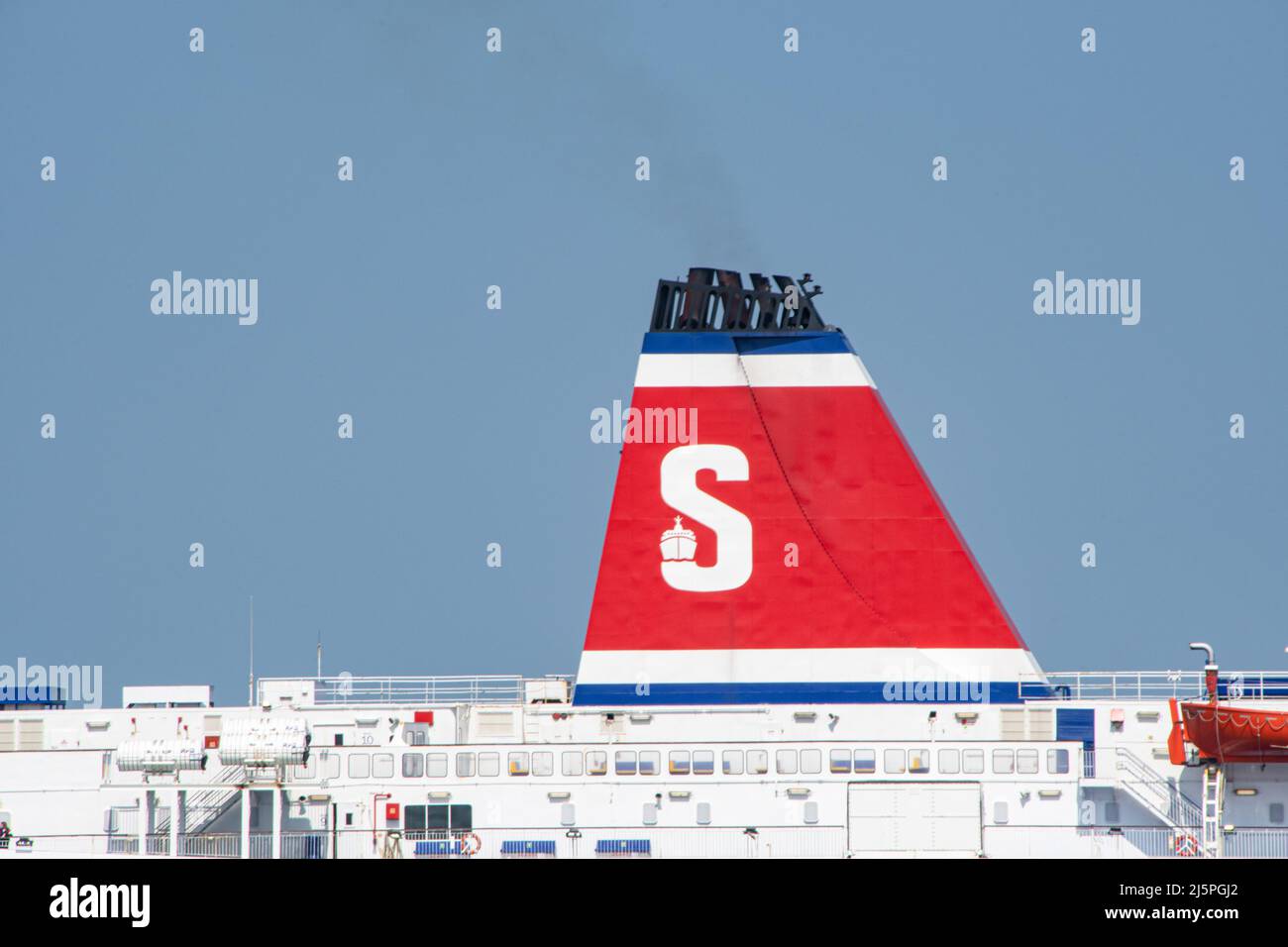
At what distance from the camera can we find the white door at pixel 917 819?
43531 mm

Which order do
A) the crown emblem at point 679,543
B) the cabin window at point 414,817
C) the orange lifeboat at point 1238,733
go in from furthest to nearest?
1. the crown emblem at point 679,543
2. the cabin window at point 414,817
3. the orange lifeboat at point 1238,733

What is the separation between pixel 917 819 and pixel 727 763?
4033 millimetres

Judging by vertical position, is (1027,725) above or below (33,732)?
above

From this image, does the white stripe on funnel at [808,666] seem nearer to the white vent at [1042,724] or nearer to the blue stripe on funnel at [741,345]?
the white vent at [1042,724]

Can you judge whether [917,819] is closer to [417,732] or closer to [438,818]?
[438,818]

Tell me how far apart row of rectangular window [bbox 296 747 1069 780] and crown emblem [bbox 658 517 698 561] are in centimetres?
417

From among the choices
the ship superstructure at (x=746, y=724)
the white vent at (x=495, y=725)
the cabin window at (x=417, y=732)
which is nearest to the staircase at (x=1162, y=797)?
the ship superstructure at (x=746, y=724)

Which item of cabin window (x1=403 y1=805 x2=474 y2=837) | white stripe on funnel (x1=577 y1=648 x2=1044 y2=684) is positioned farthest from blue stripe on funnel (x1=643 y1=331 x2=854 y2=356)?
cabin window (x1=403 y1=805 x2=474 y2=837)

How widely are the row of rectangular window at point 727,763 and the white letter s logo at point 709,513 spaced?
3.65 meters

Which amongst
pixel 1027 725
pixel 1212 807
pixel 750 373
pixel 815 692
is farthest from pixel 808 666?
pixel 1212 807

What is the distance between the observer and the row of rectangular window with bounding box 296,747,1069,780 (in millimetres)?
44281

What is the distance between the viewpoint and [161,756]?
44.8 m

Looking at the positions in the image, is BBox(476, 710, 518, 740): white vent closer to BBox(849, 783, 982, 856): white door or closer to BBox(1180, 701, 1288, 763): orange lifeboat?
BBox(849, 783, 982, 856): white door
